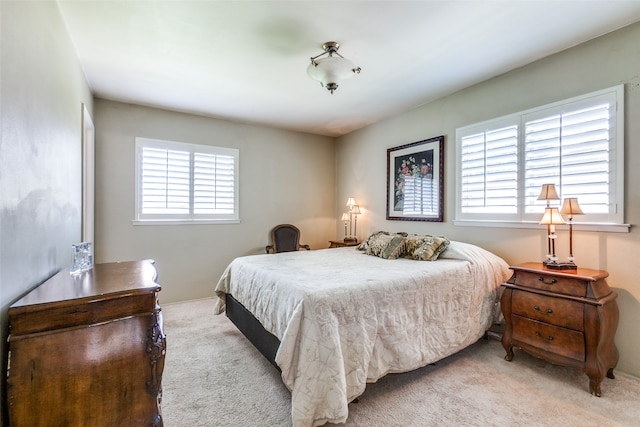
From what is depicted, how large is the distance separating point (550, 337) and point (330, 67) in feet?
8.83

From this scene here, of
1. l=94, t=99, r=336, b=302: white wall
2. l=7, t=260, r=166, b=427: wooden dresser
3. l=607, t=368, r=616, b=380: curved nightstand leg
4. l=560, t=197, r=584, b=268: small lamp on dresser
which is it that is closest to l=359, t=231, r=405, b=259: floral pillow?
l=560, t=197, r=584, b=268: small lamp on dresser

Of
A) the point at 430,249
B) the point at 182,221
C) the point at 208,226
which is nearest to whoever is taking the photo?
the point at 430,249

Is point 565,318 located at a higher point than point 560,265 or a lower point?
lower

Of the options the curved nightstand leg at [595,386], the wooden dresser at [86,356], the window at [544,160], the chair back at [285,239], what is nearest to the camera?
the wooden dresser at [86,356]

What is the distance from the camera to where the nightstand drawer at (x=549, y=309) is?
2.08 m

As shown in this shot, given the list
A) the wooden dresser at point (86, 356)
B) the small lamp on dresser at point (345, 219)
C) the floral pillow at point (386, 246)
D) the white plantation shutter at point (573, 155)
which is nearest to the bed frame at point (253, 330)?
the wooden dresser at point (86, 356)

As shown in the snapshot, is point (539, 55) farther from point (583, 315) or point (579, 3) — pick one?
point (583, 315)

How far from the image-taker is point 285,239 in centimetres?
475

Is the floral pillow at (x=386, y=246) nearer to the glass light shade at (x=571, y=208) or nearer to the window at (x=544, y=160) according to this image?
the window at (x=544, y=160)

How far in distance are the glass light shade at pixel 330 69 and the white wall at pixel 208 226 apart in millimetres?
2381

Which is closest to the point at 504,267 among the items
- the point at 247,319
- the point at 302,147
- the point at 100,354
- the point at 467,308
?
the point at 467,308

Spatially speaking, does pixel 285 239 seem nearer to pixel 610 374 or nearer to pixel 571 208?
pixel 571 208

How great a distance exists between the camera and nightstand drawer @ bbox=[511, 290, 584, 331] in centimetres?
208

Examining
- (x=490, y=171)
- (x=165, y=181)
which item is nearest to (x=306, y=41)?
(x=490, y=171)
